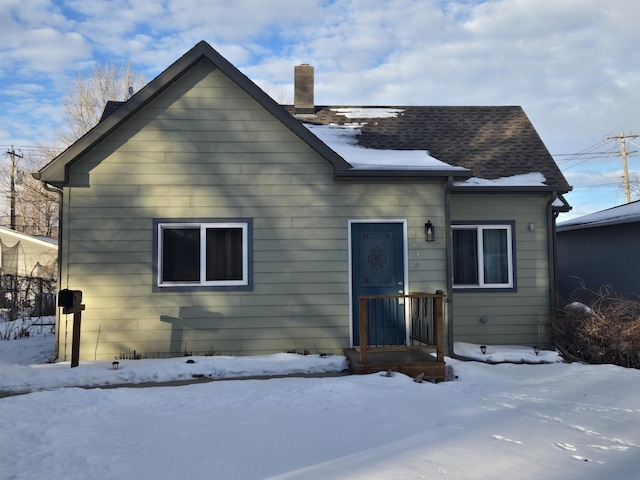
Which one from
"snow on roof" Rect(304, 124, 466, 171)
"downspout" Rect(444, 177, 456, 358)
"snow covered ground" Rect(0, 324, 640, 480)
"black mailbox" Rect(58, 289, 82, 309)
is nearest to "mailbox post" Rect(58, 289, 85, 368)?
"black mailbox" Rect(58, 289, 82, 309)

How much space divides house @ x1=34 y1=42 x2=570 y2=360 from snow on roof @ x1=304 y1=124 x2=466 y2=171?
0.07m

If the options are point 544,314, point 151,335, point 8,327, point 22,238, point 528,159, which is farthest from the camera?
point 22,238

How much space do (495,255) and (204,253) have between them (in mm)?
5121

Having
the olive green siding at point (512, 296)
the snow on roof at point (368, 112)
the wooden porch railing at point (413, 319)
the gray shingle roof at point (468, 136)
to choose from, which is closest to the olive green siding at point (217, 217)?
the wooden porch railing at point (413, 319)

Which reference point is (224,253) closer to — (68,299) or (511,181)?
(68,299)

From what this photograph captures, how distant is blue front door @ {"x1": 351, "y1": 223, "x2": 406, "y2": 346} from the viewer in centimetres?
747

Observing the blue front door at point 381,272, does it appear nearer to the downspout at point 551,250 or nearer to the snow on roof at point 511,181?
the snow on roof at point 511,181

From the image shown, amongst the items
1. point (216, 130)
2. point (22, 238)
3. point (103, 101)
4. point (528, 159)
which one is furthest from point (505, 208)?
point (103, 101)

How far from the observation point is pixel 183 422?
4.57 meters

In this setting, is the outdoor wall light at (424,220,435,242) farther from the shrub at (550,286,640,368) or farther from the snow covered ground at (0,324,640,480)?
the shrub at (550,286,640,368)

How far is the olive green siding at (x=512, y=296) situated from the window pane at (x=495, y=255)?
0.20 metres

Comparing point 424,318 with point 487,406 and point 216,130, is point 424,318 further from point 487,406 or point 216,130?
point 216,130

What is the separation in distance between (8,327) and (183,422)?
8.18 m

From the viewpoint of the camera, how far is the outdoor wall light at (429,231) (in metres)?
7.45
